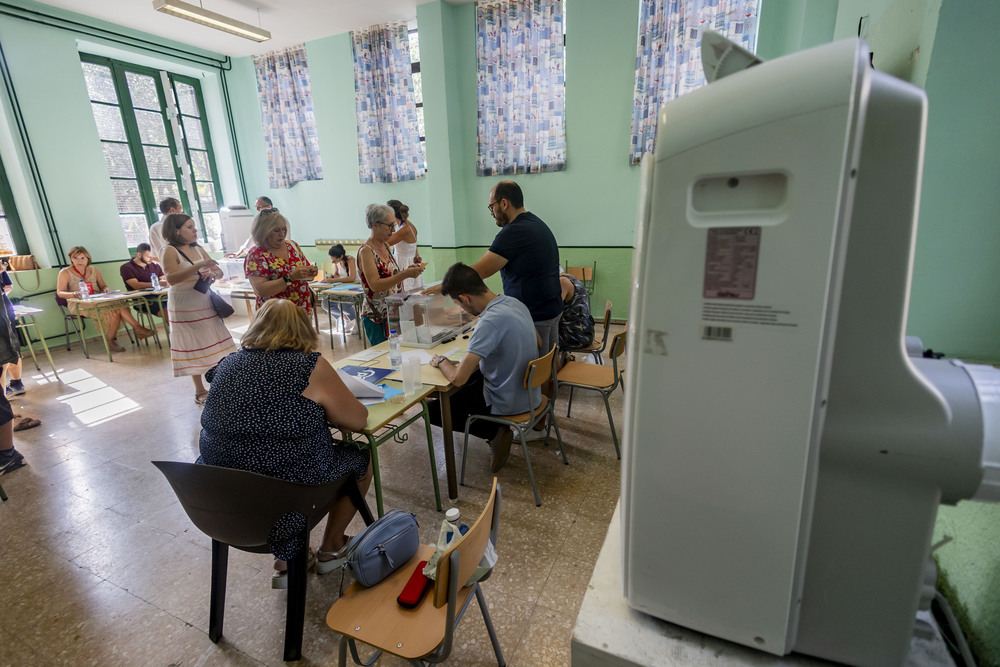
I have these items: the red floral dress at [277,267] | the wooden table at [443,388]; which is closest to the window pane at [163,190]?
the red floral dress at [277,267]

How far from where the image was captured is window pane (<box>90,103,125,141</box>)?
5633mm

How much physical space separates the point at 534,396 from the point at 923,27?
178 cm

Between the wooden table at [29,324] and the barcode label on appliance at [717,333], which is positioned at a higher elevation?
the barcode label on appliance at [717,333]

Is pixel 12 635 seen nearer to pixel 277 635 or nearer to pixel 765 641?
pixel 277 635

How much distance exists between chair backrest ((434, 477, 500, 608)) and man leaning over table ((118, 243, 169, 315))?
569 cm

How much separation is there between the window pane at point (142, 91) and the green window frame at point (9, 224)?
1904mm

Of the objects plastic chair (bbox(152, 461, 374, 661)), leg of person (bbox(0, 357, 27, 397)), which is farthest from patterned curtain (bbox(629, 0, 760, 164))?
leg of person (bbox(0, 357, 27, 397))

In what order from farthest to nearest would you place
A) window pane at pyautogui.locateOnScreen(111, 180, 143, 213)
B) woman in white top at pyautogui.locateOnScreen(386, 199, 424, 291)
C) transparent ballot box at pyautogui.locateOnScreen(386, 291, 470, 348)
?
window pane at pyautogui.locateOnScreen(111, 180, 143, 213), woman in white top at pyautogui.locateOnScreen(386, 199, 424, 291), transparent ballot box at pyautogui.locateOnScreen(386, 291, 470, 348)

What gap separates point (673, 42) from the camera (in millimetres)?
4387

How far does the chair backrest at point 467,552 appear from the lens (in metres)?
0.99

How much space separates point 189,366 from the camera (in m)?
3.15

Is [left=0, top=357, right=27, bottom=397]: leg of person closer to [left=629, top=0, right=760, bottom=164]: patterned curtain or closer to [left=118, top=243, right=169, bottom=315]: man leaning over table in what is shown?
[left=118, top=243, right=169, bottom=315]: man leaning over table

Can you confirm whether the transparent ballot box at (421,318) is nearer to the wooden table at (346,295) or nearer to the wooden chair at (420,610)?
the wooden chair at (420,610)

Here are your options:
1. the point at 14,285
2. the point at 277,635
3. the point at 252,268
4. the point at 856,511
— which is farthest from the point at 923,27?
the point at 14,285
